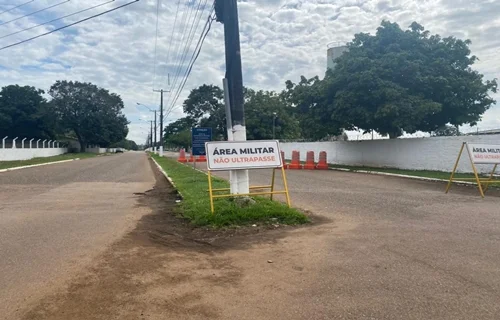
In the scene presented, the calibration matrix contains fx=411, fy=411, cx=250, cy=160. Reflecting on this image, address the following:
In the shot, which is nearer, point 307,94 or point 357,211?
point 357,211

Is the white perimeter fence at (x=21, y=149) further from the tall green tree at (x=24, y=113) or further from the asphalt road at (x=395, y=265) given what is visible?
the asphalt road at (x=395, y=265)

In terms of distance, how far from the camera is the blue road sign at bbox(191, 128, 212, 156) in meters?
18.3

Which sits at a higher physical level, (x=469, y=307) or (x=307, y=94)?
(x=307, y=94)

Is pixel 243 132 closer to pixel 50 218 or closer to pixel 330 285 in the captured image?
pixel 50 218

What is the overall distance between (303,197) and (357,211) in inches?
97.8

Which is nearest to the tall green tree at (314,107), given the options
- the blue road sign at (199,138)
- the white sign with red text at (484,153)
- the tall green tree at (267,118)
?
the blue road sign at (199,138)

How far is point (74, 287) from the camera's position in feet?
14.4

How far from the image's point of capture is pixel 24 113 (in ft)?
204

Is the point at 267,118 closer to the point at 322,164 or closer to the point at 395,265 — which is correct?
the point at 322,164

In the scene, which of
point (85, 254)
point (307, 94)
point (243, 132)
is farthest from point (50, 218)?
point (307, 94)

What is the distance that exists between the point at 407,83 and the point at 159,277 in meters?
18.4

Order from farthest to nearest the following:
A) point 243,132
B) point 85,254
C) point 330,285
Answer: point 243,132, point 85,254, point 330,285

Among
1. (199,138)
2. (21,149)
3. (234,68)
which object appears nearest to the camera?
(234,68)

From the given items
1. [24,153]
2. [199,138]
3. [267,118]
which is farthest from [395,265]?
[267,118]
